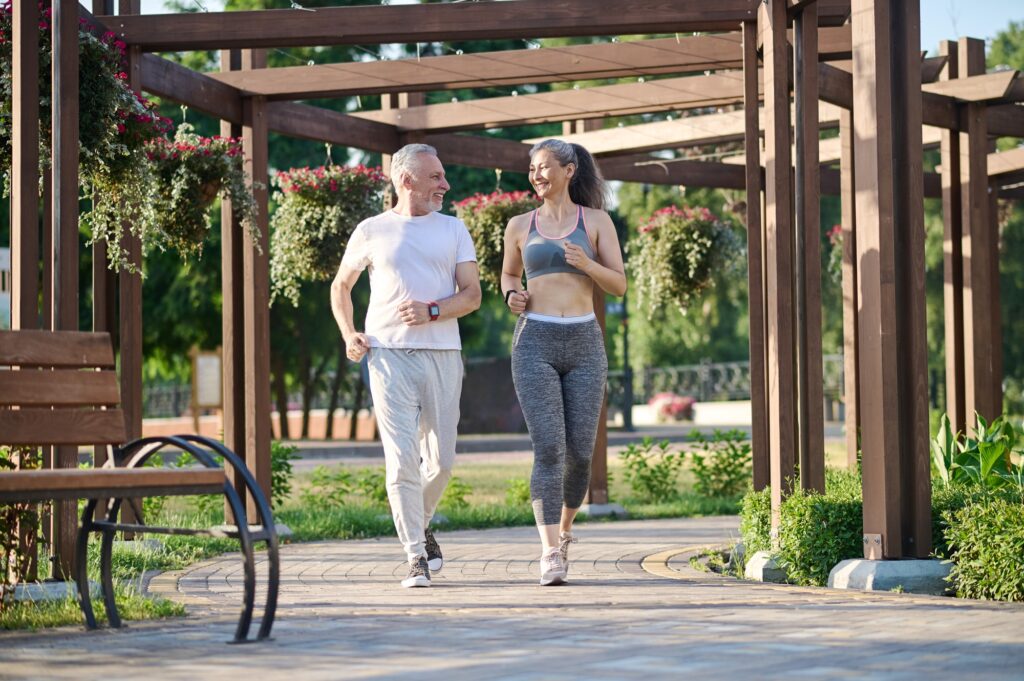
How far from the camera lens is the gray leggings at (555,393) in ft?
19.3

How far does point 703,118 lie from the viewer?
10.2 m

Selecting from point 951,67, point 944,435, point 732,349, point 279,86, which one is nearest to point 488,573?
point 944,435

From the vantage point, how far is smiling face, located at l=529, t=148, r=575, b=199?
6.04 metres

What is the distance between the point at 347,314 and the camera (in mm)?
5949

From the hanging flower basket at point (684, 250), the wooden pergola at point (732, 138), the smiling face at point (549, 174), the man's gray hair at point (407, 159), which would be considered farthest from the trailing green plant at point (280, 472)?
the smiling face at point (549, 174)

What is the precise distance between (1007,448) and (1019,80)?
3.26m

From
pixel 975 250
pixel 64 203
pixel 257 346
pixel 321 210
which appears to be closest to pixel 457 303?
pixel 64 203

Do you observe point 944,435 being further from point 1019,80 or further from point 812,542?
point 1019,80

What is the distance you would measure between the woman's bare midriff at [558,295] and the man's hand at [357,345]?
70 centimetres

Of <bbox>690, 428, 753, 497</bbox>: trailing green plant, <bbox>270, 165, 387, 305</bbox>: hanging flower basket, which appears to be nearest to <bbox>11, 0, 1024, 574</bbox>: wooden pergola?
<bbox>270, 165, 387, 305</bbox>: hanging flower basket

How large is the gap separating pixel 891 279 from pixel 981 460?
70.6 inches

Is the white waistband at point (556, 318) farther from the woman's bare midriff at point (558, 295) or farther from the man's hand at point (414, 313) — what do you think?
the man's hand at point (414, 313)

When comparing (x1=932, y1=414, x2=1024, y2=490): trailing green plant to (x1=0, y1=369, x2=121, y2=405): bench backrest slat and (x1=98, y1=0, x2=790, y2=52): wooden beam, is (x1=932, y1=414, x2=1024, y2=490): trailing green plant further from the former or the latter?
(x1=0, y1=369, x2=121, y2=405): bench backrest slat

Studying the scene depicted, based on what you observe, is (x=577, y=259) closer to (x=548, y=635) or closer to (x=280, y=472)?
(x=548, y=635)
